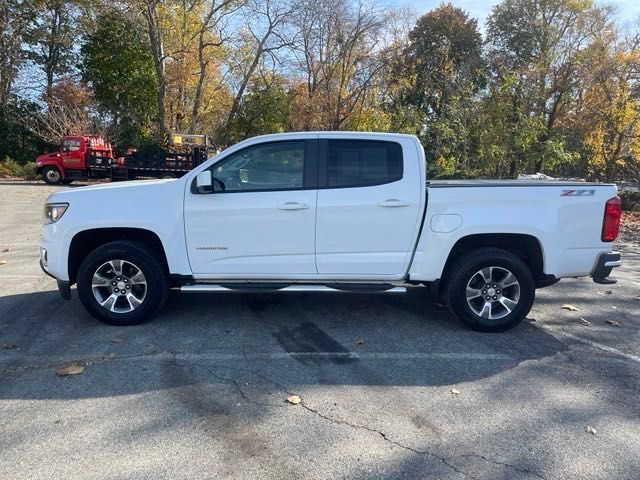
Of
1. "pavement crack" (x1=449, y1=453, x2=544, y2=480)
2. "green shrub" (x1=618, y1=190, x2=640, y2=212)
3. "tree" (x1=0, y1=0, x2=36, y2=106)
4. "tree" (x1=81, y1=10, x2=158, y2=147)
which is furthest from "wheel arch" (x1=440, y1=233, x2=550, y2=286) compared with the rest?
"tree" (x1=0, y1=0, x2=36, y2=106)

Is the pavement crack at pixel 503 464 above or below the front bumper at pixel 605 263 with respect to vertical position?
below

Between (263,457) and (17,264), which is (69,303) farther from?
(263,457)

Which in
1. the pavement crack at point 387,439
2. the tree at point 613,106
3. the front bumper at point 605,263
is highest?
the tree at point 613,106

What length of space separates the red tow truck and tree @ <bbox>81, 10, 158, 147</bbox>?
879 centimetres

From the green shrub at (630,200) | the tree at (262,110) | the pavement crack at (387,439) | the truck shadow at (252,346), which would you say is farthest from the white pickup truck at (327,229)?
the tree at (262,110)

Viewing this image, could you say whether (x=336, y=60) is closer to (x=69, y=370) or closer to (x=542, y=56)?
(x=542, y=56)

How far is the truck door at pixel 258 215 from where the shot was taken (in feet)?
17.1

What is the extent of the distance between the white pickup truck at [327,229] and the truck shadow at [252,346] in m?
0.38

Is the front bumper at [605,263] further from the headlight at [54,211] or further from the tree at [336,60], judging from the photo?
the tree at [336,60]

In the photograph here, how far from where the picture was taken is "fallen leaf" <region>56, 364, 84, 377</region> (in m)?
4.23

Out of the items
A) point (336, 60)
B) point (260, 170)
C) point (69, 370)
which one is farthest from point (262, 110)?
point (69, 370)

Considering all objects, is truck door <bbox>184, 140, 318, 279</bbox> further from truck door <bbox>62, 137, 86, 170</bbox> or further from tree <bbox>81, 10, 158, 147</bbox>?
tree <bbox>81, 10, 158, 147</bbox>

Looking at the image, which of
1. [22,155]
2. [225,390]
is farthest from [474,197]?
[22,155]

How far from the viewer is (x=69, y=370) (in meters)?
4.29
